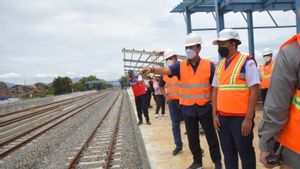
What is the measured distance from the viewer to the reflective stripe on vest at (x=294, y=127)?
6.60 ft

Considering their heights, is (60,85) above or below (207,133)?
above

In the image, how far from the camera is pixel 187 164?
230 inches

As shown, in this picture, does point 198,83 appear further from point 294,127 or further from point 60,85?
point 60,85

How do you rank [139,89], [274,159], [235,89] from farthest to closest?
[139,89] < [235,89] < [274,159]

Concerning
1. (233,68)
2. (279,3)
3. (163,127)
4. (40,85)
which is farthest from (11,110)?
(40,85)

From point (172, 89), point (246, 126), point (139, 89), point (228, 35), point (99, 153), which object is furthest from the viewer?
point (139, 89)

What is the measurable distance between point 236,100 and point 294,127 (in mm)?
1643

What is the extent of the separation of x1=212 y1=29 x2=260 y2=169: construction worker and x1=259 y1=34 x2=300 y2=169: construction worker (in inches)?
57.7

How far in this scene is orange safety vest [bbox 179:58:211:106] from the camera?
4754 millimetres

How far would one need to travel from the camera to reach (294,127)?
204 centimetres

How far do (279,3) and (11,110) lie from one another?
22.4 m

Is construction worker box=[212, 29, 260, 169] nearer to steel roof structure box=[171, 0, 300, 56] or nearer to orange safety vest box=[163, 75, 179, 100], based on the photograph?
orange safety vest box=[163, 75, 179, 100]

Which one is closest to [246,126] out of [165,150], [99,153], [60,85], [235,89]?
[235,89]

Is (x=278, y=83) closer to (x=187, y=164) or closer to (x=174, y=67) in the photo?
(x=174, y=67)
